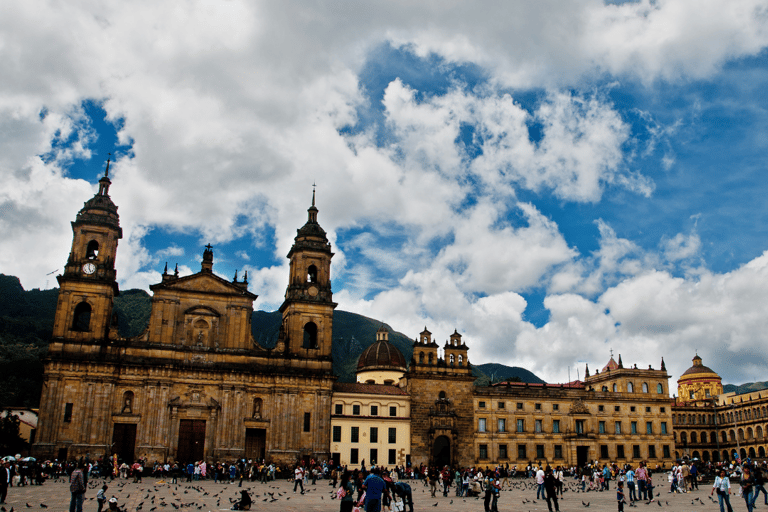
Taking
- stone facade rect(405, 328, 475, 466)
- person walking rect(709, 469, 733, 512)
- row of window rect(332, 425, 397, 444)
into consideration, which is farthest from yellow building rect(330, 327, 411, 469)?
person walking rect(709, 469, 733, 512)

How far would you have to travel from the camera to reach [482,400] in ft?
196

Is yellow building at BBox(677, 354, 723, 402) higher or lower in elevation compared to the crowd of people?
higher

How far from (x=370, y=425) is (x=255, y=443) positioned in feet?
34.1

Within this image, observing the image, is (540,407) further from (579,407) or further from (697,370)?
(697,370)

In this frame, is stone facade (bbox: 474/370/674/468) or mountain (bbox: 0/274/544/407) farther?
mountain (bbox: 0/274/544/407)

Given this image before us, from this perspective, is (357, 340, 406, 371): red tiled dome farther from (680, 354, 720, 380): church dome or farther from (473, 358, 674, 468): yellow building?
(680, 354, 720, 380): church dome

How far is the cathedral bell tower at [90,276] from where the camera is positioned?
155ft

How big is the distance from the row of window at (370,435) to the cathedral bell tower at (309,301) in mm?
6491

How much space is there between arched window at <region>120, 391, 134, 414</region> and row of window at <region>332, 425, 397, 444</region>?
54.5 feet

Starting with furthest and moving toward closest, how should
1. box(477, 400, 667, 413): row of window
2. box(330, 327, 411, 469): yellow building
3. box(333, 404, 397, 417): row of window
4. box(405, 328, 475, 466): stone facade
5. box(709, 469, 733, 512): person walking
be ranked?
box(477, 400, 667, 413): row of window → box(405, 328, 475, 466): stone facade → box(333, 404, 397, 417): row of window → box(330, 327, 411, 469): yellow building → box(709, 469, 733, 512): person walking

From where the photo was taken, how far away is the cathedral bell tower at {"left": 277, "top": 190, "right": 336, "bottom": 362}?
52938 mm

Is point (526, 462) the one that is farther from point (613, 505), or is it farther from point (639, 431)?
point (613, 505)

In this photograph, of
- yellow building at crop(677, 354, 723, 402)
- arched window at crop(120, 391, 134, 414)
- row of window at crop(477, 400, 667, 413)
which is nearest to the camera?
arched window at crop(120, 391, 134, 414)

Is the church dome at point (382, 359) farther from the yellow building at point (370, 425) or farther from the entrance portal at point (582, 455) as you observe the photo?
the entrance portal at point (582, 455)
